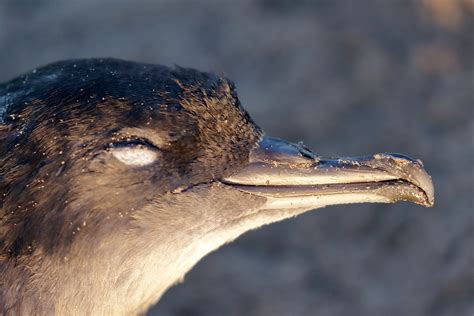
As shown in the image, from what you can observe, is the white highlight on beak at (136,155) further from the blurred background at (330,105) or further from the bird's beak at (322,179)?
the blurred background at (330,105)

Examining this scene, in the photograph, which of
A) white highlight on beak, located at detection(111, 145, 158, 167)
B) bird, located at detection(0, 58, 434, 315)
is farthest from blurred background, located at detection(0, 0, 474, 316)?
white highlight on beak, located at detection(111, 145, 158, 167)

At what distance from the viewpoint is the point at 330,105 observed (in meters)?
5.80

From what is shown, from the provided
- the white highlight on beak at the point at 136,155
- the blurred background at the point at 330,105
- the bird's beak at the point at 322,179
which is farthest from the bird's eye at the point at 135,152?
the blurred background at the point at 330,105

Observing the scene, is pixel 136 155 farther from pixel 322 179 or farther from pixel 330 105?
pixel 330 105

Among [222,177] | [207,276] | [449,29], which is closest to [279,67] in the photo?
[449,29]

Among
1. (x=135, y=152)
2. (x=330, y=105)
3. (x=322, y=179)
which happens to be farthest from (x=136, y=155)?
(x=330, y=105)

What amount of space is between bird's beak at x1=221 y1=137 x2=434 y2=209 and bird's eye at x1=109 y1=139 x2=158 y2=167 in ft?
1.04

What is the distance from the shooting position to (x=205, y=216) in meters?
3.29

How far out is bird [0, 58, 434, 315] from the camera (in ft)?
9.78

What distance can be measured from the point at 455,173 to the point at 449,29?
1122 mm

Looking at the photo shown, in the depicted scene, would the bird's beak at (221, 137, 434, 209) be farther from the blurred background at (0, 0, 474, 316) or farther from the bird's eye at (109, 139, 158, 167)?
the blurred background at (0, 0, 474, 316)

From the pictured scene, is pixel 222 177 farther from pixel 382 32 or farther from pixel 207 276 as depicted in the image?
pixel 382 32

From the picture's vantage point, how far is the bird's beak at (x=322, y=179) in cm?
332

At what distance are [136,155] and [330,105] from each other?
2.88 metres
